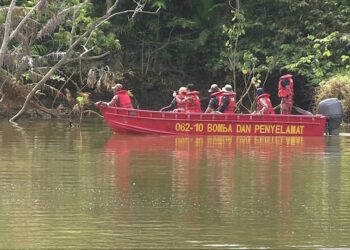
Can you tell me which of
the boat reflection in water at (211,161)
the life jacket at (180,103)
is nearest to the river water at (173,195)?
the boat reflection in water at (211,161)

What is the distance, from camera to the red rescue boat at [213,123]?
91.7ft

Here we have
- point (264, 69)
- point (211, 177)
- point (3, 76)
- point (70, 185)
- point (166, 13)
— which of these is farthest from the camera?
point (166, 13)

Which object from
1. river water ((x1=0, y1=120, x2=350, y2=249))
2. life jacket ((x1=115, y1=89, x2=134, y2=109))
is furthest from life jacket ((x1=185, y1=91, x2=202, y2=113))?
river water ((x1=0, y1=120, x2=350, y2=249))

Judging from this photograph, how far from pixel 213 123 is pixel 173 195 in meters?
13.1

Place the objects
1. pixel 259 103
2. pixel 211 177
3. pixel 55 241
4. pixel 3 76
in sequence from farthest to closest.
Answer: pixel 3 76 → pixel 259 103 → pixel 211 177 → pixel 55 241

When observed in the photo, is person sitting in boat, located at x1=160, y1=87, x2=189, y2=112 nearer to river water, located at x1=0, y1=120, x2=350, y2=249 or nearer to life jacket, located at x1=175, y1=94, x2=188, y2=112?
life jacket, located at x1=175, y1=94, x2=188, y2=112

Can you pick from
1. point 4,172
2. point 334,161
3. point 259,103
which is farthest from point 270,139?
point 4,172

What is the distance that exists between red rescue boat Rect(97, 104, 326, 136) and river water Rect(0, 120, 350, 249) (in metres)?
2.51

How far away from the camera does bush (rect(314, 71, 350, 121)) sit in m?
34.7

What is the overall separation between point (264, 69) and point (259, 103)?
9.89m

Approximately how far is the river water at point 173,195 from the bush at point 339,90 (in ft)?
31.3

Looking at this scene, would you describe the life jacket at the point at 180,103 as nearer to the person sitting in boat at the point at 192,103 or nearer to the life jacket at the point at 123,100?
the person sitting in boat at the point at 192,103

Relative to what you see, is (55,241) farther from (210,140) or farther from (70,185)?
(210,140)

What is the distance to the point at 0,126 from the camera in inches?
1259
